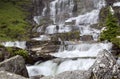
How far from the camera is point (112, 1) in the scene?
9775 cm

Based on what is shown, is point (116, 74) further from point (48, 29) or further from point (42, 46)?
point (48, 29)

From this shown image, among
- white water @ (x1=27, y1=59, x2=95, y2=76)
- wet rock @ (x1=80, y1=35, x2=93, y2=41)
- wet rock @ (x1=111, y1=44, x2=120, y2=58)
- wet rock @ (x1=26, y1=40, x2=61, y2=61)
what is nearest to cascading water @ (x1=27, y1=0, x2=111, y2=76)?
white water @ (x1=27, y1=59, x2=95, y2=76)

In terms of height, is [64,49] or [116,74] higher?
[116,74]

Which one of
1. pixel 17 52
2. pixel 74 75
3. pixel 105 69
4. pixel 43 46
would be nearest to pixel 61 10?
pixel 43 46

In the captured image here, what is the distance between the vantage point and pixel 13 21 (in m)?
100

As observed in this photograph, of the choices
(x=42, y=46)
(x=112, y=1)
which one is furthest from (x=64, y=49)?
(x=112, y=1)

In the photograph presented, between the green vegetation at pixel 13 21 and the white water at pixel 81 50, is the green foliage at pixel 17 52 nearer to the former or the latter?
the white water at pixel 81 50

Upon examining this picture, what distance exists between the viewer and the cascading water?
45.8m

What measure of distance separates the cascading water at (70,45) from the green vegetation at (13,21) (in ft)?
25.8

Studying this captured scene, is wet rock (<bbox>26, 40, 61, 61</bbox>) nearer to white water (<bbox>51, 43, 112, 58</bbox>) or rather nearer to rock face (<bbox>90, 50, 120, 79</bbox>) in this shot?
white water (<bbox>51, 43, 112, 58</bbox>)

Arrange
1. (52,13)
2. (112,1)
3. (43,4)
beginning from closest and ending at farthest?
(112,1), (52,13), (43,4)

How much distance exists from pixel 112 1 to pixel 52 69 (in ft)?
185

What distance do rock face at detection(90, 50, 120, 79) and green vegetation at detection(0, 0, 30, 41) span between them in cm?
6538

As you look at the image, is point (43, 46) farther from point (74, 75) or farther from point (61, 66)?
point (74, 75)
